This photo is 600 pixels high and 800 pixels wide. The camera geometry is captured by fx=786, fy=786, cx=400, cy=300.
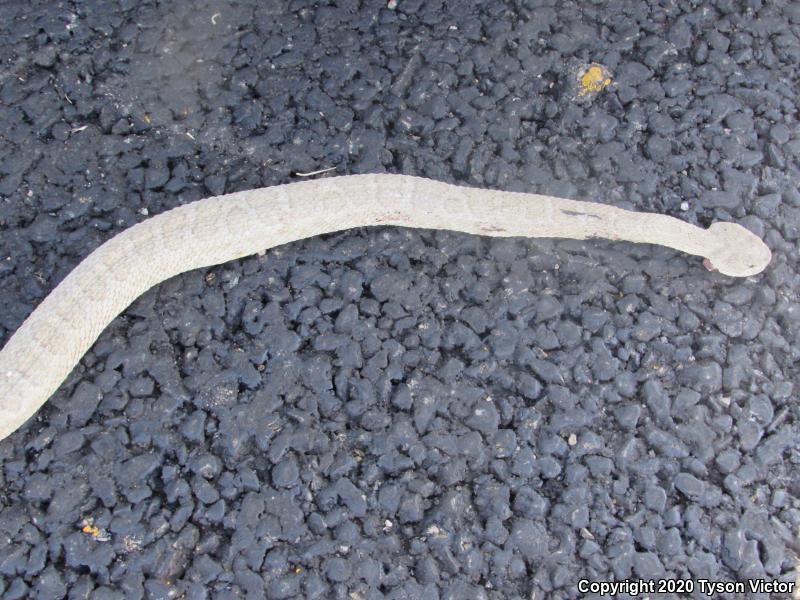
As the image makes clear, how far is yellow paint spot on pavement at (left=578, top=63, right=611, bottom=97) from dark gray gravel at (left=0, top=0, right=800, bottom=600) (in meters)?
0.05

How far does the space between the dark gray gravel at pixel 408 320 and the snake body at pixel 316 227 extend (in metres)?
0.11

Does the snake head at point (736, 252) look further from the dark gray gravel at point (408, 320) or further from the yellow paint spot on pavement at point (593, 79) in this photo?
the yellow paint spot on pavement at point (593, 79)

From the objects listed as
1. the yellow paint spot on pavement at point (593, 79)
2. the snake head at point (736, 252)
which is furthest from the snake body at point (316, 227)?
the yellow paint spot on pavement at point (593, 79)

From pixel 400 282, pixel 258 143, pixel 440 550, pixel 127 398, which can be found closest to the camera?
pixel 440 550

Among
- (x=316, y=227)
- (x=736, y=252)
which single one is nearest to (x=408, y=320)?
(x=316, y=227)

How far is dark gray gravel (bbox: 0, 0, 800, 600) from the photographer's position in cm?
330

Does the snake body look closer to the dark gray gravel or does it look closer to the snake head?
the snake head

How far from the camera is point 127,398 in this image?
3.58 meters

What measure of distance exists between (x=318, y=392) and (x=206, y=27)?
2263 mm

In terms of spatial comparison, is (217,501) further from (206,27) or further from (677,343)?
(206,27)

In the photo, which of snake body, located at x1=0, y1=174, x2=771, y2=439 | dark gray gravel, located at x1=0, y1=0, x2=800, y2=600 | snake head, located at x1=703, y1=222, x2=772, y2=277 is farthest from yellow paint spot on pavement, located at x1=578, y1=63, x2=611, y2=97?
snake head, located at x1=703, y1=222, x2=772, y2=277

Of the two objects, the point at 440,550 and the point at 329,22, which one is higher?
the point at 329,22

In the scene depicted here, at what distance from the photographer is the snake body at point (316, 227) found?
3.71 metres

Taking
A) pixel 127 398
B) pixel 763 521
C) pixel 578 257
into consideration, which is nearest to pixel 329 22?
pixel 578 257
